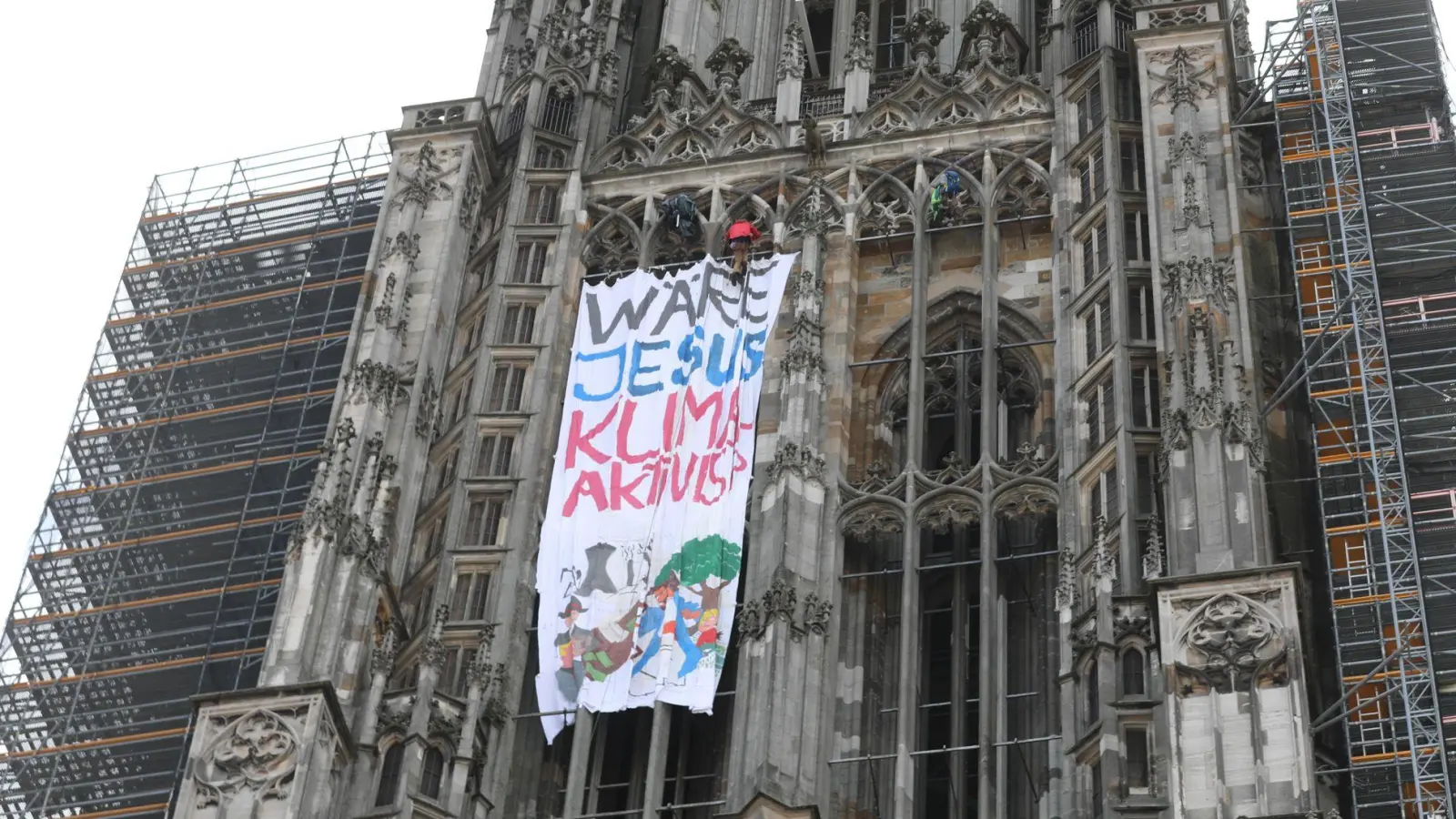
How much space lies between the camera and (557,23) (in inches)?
1779

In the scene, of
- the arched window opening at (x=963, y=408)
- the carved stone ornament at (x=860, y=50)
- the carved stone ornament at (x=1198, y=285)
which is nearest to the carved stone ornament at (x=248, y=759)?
the arched window opening at (x=963, y=408)

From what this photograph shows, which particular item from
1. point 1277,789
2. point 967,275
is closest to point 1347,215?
point 967,275

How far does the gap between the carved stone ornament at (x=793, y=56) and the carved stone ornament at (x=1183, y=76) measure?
592cm

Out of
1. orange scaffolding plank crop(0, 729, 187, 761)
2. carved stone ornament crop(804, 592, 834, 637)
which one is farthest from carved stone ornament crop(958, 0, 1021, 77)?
orange scaffolding plank crop(0, 729, 187, 761)

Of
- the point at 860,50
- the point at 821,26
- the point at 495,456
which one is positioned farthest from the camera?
the point at 821,26

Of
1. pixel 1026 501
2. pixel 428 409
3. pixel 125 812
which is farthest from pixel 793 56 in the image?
pixel 125 812

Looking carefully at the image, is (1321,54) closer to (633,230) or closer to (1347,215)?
(1347,215)

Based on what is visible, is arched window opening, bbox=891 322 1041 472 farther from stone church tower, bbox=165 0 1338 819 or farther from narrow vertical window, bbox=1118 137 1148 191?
narrow vertical window, bbox=1118 137 1148 191

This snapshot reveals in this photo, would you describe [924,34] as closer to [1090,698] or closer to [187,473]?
[187,473]

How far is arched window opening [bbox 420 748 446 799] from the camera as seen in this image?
1339 inches

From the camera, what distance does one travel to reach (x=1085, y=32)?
1673 inches

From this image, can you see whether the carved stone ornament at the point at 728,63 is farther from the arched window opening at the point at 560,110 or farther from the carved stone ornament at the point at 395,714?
the carved stone ornament at the point at 395,714

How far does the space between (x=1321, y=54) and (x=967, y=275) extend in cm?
658

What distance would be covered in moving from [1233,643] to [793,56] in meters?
15.6
